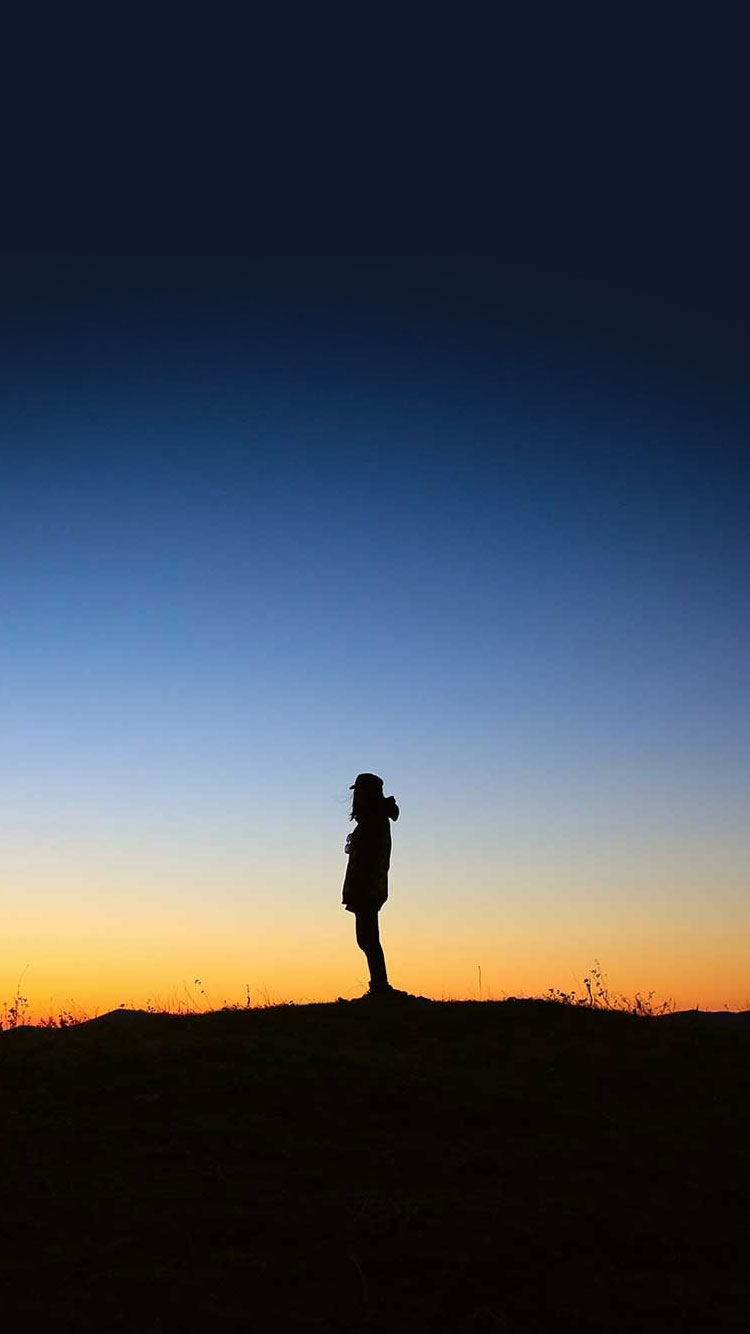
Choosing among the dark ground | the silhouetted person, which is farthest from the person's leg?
the dark ground

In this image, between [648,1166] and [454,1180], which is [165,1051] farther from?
[648,1166]

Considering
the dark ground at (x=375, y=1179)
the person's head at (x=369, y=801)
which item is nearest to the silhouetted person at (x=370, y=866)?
the person's head at (x=369, y=801)

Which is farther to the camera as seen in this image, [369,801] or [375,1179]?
[369,801]

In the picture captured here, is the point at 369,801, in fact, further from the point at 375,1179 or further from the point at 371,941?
the point at 375,1179

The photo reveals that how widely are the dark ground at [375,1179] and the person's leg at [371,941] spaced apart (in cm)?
281

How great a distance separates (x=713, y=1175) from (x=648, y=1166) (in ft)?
1.77

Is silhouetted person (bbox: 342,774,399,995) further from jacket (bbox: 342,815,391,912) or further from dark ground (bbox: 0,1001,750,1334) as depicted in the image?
dark ground (bbox: 0,1001,750,1334)

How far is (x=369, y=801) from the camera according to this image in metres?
18.6

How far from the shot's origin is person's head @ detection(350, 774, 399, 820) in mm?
18594

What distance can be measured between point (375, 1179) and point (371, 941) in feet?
28.1

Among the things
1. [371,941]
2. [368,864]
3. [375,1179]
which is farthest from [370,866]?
[375,1179]

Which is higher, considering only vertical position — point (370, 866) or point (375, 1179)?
point (370, 866)

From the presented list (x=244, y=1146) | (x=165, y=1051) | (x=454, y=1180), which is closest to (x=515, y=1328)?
(x=454, y=1180)

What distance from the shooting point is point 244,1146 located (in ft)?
33.8
